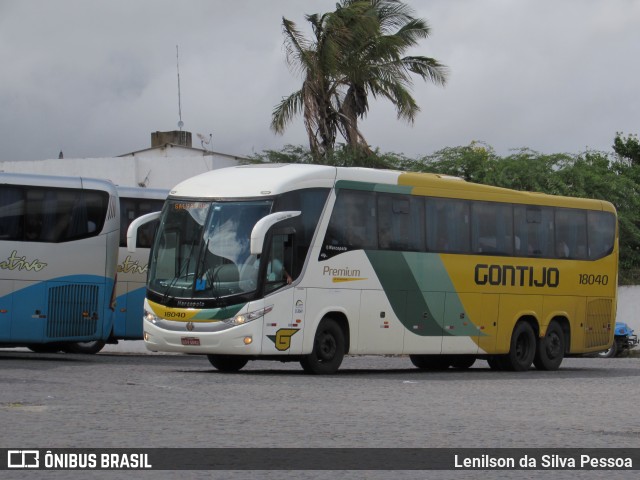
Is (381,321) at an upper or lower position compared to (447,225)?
lower

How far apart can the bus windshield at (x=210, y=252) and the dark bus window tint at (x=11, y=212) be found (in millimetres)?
4647

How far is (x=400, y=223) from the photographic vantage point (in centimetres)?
2433

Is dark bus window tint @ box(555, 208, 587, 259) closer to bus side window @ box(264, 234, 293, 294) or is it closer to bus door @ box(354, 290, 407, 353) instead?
bus door @ box(354, 290, 407, 353)

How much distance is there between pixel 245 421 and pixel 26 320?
44.6 ft

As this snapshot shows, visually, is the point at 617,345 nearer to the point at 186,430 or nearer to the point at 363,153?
the point at 363,153

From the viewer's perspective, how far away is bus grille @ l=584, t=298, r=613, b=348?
29062mm

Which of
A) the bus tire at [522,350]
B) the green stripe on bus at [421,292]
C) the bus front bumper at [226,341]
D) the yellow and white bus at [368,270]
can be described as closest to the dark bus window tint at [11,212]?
the yellow and white bus at [368,270]

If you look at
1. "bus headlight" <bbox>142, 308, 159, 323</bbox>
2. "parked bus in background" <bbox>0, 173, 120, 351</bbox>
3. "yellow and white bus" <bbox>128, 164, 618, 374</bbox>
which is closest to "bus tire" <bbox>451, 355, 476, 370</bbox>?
"yellow and white bus" <bbox>128, 164, 618, 374</bbox>

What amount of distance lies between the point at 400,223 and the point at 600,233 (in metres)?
6.87

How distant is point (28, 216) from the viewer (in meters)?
26.0

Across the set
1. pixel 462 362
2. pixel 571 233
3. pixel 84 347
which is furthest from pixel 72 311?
pixel 571 233

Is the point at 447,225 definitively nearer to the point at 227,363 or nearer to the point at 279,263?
the point at 279,263

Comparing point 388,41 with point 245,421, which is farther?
point 388,41
